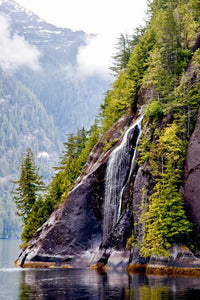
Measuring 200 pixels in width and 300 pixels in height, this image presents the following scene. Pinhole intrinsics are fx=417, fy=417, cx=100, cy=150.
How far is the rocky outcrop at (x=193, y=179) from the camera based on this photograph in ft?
120

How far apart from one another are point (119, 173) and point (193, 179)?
11367 millimetres

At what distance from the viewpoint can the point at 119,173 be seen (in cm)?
4697

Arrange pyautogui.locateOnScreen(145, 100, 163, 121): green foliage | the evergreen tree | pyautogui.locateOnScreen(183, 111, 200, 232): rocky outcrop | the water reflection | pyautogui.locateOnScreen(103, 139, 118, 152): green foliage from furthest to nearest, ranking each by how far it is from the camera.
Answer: the evergreen tree < pyautogui.locateOnScreen(103, 139, 118, 152): green foliage < pyautogui.locateOnScreen(145, 100, 163, 121): green foliage < pyautogui.locateOnScreen(183, 111, 200, 232): rocky outcrop < the water reflection

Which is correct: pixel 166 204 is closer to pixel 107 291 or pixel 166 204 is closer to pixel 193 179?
pixel 193 179

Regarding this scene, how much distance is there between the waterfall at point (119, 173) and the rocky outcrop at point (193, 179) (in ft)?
26.9

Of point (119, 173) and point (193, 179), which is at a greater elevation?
point (119, 173)

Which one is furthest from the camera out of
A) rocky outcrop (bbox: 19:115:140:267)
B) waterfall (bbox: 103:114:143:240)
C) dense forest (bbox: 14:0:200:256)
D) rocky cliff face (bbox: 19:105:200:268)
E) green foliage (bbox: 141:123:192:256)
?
rocky outcrop (bbox: 19:115:140:267)

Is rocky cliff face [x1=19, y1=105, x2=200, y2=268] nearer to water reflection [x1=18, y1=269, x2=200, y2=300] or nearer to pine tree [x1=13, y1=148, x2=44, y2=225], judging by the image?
water reflection [x1=18, y1=269, x2=200, y2=300]

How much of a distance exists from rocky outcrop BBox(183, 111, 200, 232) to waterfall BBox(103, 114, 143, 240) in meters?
8.21

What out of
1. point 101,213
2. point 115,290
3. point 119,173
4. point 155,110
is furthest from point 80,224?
point 115,290

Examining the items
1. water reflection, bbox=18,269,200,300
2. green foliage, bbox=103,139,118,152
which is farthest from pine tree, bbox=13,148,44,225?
water reflection, bbox=18,269,200,300

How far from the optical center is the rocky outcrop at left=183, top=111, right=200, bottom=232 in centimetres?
3659

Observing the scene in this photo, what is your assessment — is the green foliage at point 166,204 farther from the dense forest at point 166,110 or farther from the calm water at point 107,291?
the calm water at point 107,291

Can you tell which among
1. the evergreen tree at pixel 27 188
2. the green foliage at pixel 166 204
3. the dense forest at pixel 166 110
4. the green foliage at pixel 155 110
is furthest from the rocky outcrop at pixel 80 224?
the evergreen tree at pixel 27 188
